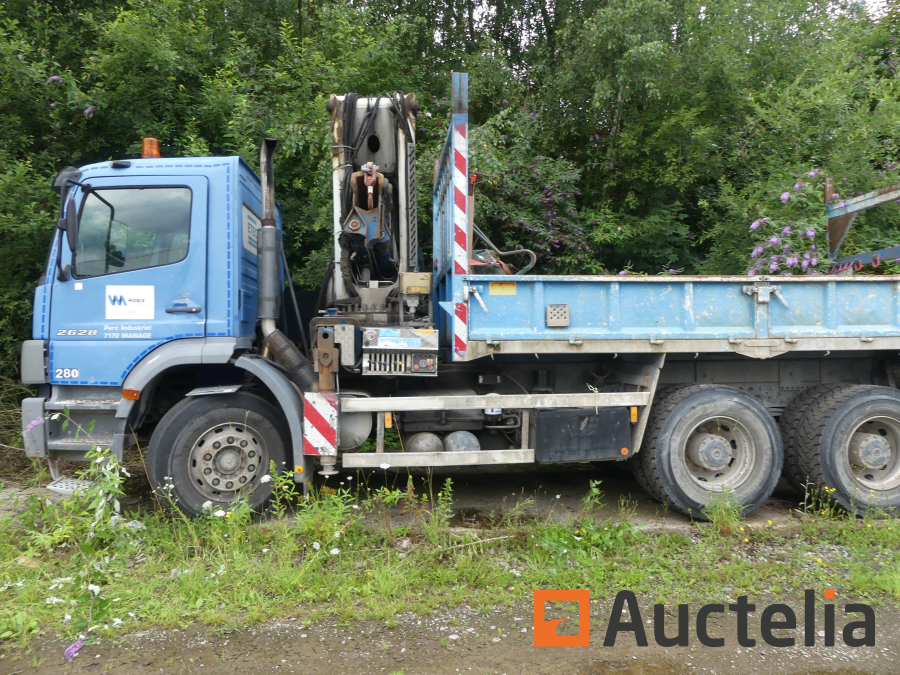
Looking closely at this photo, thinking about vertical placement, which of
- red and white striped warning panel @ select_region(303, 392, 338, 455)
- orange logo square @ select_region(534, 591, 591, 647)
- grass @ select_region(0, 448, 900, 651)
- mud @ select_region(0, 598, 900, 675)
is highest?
red and white striped warning panel @ select_region(303, 392, 338, 455)

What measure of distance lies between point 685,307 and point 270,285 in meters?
3.28

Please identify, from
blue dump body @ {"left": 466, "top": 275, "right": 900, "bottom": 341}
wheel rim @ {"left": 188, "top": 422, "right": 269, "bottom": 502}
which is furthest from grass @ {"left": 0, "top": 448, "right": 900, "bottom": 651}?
blue dump body @ {"left": 466, "top": 275, "right": 900, "bottom": 341}

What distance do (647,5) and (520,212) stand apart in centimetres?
325

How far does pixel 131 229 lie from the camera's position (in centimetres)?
412

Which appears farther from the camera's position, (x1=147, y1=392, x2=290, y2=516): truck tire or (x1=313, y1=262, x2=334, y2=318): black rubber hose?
(x1=313, y1=262, x2=334, y2=318): black rubber hose

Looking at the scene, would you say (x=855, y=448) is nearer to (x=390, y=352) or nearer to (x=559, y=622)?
(x=559, y=622)

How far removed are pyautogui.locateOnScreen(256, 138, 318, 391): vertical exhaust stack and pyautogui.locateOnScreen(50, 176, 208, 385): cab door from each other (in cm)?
43

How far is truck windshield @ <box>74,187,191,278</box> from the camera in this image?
4098 mm

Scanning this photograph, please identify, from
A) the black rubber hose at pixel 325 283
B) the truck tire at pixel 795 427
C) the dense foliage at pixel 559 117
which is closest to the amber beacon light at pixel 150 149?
the black rubber hose at pixel 325 283

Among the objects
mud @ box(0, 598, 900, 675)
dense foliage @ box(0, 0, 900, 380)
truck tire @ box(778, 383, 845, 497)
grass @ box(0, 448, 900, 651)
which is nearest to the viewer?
mud @ box(0, 598, 900, 675)

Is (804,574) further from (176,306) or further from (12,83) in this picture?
(12,83)

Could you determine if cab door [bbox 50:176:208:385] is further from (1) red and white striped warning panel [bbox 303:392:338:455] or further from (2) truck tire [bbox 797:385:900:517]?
(2) truck tire [bbox 797:385:900:517]

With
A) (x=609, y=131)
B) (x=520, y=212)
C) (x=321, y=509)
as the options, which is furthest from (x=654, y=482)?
(x=609, y=131)

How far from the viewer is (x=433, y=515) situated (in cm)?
391
